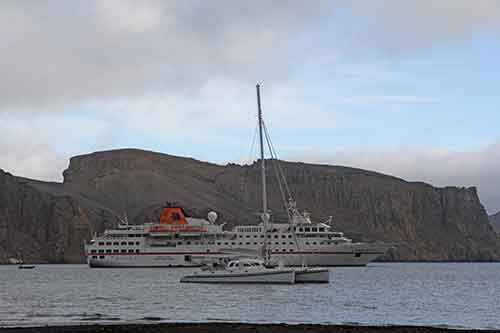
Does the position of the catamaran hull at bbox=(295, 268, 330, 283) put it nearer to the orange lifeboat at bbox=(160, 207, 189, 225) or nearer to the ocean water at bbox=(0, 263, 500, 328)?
the ocean water at bbox=(0, 263, 500, 328)

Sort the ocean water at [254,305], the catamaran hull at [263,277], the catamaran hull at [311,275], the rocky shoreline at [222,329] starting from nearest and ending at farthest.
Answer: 1. the rocky shoreline at [222,329]
2. the ocean water at [254,305]
3. the catamaran hull at [263,277]
4. the catamaran hull at [311,275]

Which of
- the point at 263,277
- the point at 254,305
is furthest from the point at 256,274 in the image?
the point at 254,305

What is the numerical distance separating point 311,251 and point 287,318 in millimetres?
79982

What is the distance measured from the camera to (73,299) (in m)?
53.6

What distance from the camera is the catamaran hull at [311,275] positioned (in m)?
67.7

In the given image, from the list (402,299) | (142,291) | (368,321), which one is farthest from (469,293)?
(368,321)

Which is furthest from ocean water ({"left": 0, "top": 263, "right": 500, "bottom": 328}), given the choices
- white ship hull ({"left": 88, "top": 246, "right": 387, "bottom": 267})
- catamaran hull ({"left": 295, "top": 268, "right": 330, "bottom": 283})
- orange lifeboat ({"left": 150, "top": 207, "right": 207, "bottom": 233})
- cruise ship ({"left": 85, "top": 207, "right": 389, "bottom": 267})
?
orange lifeboat ({"left": 150, "top": 207, "right": 207, "bottom": 233})

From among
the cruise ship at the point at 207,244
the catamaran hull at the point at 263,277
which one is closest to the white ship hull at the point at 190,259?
the cruise ship at the point at 207,244

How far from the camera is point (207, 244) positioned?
124000mm

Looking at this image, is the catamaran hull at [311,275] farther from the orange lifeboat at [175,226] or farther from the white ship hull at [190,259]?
the orange lifeboat at [175,226]

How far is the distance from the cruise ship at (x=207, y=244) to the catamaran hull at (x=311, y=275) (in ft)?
159

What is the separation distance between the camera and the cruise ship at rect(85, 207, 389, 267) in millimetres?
120250

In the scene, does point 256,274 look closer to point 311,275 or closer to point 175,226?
point 311,275

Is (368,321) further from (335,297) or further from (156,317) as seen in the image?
(335,297)
